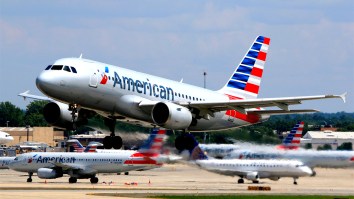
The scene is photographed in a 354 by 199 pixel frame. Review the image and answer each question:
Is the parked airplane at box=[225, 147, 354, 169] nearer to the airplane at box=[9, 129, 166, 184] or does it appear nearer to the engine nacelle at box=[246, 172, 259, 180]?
the engine nacelle at box=[246, 172, 259, 180]

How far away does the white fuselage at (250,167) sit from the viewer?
118 meters

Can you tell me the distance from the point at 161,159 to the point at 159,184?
7.90 meters

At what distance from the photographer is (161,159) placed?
117812 mm

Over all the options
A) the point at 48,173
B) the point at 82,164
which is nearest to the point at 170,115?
the point at 82,164

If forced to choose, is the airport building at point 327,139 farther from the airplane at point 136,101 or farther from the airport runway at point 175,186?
the airplane at point 136,101

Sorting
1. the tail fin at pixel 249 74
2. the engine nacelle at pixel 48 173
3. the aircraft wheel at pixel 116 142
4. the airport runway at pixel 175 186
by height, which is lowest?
the airport runway at pixel 175 186

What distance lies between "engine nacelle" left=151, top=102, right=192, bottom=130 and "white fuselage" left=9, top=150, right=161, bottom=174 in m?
57.7

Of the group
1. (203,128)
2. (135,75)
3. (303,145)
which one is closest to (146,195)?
(303,145)

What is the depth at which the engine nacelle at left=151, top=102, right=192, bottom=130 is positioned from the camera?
6994 cm

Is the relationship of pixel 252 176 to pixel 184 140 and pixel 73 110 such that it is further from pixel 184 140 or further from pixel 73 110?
pixel 73 110

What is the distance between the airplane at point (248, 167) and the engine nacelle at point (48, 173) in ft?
76.7

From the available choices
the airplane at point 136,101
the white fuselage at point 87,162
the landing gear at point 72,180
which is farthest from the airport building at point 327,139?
the landing gear at point 72,180

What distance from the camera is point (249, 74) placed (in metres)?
87.1

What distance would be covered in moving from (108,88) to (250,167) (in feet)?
196
